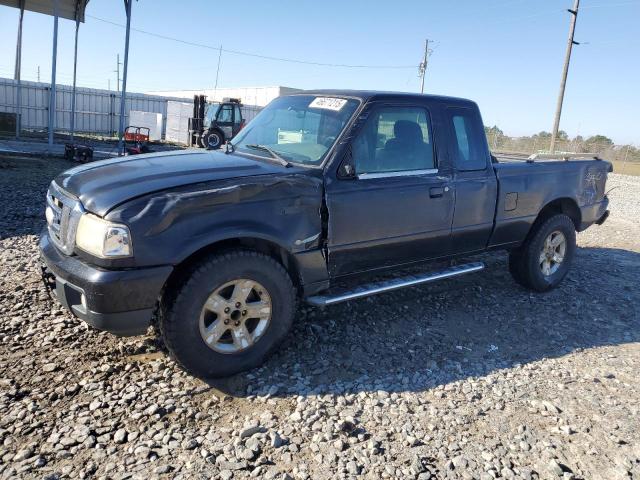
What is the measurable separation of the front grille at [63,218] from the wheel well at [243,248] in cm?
67

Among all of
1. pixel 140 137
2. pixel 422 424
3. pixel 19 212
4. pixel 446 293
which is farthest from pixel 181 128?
pixel 422 424

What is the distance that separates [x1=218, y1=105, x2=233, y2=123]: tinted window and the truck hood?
18.4 meters

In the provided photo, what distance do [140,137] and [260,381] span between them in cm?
2014

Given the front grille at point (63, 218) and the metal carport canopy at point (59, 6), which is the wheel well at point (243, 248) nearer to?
the front grille at point (63, 218)

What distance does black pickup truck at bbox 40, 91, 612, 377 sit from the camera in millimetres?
3014

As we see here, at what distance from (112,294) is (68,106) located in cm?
2985

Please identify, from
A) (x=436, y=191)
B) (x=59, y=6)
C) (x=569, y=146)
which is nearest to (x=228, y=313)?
(x=436, y=191)

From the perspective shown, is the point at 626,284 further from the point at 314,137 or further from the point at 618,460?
the point at 314,137

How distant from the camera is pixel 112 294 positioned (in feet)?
9.53

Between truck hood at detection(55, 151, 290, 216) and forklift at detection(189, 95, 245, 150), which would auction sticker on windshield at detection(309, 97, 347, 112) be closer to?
truck hood at detection(55, 151, 290, 216)

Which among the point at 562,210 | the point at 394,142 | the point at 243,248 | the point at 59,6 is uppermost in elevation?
the point at 59,6

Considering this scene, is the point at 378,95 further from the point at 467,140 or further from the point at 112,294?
the point at 112,294

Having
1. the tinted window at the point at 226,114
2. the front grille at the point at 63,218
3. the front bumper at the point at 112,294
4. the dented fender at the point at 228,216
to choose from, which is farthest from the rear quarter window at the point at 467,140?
the tinted window at the point at 226,114

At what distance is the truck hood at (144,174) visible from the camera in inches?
122
